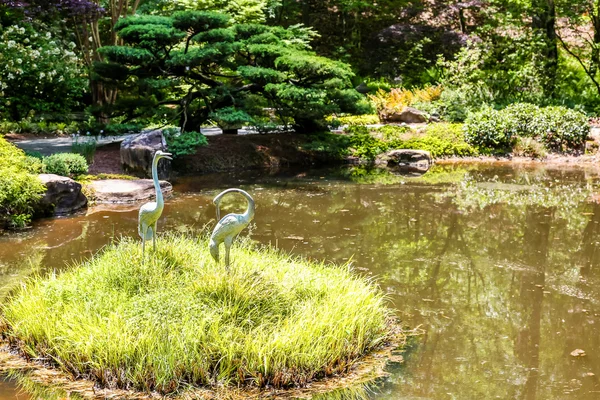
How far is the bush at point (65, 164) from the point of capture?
10195 mm

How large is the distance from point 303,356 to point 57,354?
1665mm

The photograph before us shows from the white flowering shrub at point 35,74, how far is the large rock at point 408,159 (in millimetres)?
7499

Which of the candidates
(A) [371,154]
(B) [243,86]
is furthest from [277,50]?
(A) [371,154]

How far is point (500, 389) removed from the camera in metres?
4.48

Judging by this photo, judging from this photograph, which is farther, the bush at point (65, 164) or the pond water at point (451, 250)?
the bush at point (65, 164)

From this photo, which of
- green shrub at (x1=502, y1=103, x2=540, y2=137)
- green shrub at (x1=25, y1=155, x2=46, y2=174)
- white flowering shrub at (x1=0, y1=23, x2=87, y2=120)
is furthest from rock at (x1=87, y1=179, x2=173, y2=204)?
green shrub at (x1=502, y1=103, x2=540, y2=137)

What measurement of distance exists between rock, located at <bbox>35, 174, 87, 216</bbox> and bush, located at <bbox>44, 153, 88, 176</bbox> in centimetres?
75

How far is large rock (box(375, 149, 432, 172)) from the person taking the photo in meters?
13.5

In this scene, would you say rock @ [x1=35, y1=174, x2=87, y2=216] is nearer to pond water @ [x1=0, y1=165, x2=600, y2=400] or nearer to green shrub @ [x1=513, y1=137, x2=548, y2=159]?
pond water @ [x1=0, y1=165, x2=600, y2=400]

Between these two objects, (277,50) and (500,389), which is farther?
(277,50)

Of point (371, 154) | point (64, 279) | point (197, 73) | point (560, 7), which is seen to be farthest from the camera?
point (560, 7)

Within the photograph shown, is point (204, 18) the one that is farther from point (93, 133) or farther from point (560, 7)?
point (560, 7)

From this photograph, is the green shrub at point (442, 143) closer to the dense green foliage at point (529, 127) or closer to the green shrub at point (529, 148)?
the dense green foliage at point (529, 127)

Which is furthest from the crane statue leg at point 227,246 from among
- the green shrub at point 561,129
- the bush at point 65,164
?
the green shrub at point 561,129
